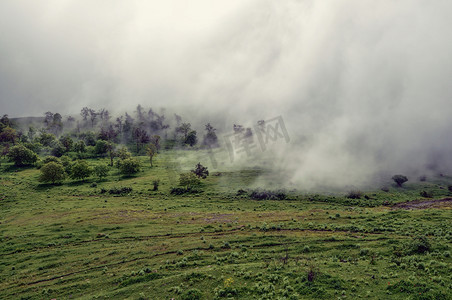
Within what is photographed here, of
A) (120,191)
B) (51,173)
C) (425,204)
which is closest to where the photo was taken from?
(425,204)

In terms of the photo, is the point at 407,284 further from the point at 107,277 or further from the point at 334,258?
the point at 107,277

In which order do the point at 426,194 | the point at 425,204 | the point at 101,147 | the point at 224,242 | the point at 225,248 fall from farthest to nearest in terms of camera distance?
the point at 101,147
the point at 426,194
the point at 425,204
the point at 224,242
the point at 225,248

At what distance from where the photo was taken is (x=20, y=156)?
135m

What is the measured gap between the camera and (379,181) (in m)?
99.6

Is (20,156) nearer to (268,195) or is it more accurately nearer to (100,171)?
(100,171)

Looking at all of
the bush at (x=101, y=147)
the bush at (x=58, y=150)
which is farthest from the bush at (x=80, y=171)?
the bush at (x=58, y=150)

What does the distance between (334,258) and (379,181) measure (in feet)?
266

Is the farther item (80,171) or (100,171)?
(100,171)

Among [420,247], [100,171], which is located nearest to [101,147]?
[100,171]

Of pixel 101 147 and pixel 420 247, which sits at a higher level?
pixel 101 147

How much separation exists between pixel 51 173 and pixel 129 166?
32986mm

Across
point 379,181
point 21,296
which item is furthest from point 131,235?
point 379,181

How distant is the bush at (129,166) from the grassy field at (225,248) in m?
40.5

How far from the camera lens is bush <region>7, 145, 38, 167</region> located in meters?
134
